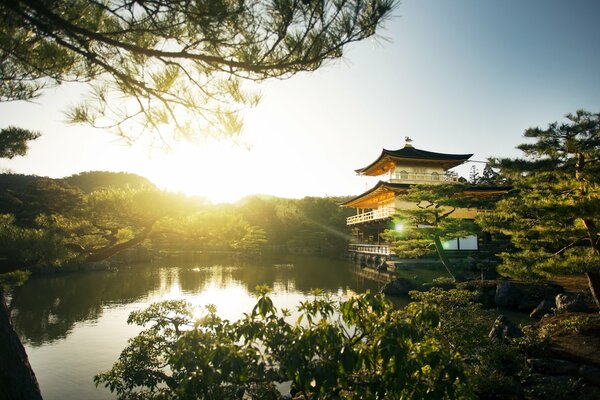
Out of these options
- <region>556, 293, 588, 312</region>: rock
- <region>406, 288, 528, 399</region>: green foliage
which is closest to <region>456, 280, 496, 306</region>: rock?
<region>556, 293, 588, 312</region>: rock

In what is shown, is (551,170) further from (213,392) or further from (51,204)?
(51,204)

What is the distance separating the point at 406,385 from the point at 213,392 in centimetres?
120

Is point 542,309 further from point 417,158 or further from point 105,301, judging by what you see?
point 417,158

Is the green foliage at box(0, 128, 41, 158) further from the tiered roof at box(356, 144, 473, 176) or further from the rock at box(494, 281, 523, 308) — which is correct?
the tiered roof at box(356, 144, 473, 176)

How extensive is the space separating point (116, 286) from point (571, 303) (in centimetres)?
1707

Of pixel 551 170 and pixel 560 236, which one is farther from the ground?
pixel 551 170

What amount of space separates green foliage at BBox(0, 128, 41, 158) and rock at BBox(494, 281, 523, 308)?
13978mm

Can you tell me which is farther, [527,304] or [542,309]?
[527,304]

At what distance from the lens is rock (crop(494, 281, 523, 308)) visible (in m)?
11.6

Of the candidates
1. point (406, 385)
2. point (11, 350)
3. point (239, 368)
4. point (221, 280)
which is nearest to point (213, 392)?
point (239, 368)

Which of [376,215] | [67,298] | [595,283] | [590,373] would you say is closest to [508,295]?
[595,283]

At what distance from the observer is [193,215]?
5371 millimetres

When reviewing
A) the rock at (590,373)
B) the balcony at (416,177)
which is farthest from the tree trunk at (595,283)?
the balcony at (416,177)

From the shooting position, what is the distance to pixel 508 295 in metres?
11.7
